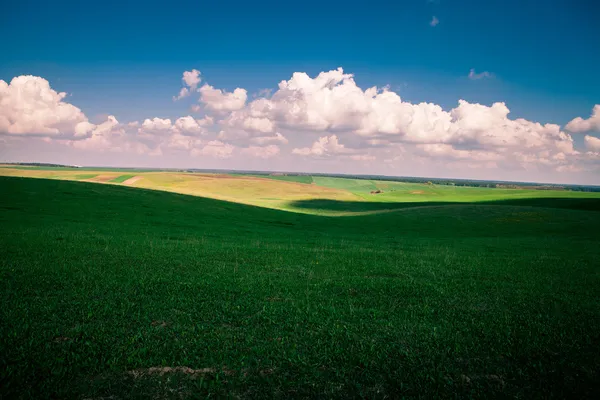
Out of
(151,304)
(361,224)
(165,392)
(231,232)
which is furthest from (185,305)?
(361,224)

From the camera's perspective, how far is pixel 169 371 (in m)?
7.16

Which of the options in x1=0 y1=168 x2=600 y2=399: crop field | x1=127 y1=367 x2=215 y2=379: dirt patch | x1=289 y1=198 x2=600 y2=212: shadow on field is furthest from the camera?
x1=289 y1=198 x2=600 y2=212: shadow on field

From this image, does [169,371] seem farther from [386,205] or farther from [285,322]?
[386,205]

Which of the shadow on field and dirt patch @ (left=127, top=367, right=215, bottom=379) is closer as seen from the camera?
dirt patch @ (left=127, top=367, right=215, bottom=379)

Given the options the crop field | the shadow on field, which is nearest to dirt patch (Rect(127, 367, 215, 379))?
the crop field

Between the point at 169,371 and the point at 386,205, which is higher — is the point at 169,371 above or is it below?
below

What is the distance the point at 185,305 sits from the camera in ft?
36.4

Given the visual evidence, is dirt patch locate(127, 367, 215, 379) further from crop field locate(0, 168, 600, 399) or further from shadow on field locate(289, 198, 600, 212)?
shadow on field locate(289, 198, 600, 212)

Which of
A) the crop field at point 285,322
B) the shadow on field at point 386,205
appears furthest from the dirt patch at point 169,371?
the shadow on field at point 386,205

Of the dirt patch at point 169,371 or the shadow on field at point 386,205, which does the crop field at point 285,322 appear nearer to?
the dirt patch at point 169,371

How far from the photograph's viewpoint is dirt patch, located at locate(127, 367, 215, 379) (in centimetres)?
701

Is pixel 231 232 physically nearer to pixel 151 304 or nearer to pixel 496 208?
pixel 151 304

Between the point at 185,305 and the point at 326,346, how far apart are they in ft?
16.6

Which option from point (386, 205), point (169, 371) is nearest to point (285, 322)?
point (169, 371)
